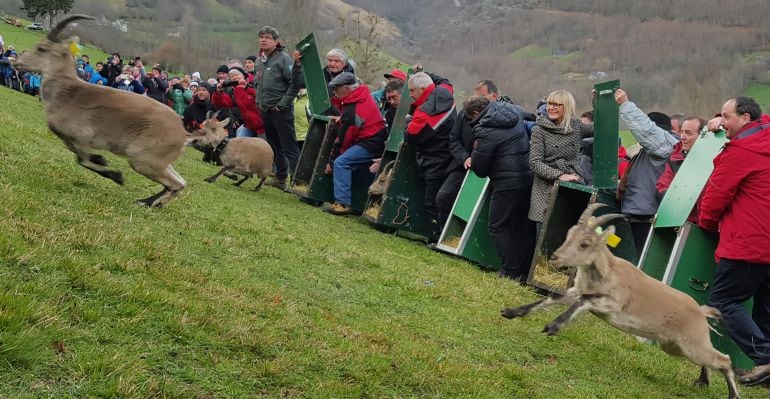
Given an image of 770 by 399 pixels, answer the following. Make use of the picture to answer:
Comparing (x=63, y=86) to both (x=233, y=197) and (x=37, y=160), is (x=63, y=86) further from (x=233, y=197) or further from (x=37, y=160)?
(x=233, y=197)

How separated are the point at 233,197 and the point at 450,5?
440 feet

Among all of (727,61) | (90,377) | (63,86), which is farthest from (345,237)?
(727,61)

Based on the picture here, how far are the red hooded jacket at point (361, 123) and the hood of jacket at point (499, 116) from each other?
9.87 feet

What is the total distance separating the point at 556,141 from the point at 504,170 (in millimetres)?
889

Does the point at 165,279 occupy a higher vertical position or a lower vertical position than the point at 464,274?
higher

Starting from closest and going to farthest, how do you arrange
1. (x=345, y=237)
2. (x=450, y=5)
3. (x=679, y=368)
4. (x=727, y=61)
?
(x=679, y=368) < (x=345, y=237) < (x=727, y=61) < (x=450, y=5)

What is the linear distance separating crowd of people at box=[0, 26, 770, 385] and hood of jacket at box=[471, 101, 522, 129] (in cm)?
2

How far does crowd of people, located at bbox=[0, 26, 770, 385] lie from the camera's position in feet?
23.2

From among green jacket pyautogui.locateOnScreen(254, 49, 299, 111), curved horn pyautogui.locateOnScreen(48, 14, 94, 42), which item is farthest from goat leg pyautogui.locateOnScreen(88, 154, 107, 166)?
green jacket pyautogui.locateOnScreen(254, 49, 299, 111)

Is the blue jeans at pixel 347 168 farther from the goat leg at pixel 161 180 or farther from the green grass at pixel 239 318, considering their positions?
the goat leg at pixel 161 180

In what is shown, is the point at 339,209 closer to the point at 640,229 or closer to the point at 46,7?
the point at 640,229

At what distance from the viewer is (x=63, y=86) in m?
7.88

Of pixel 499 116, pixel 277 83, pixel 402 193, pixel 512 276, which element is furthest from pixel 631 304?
pixel 277 83

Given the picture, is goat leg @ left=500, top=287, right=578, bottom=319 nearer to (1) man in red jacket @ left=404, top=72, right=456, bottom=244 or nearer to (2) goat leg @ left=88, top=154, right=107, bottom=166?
(2) goat leg @ left=88, top=154, right=107, bottom=166
